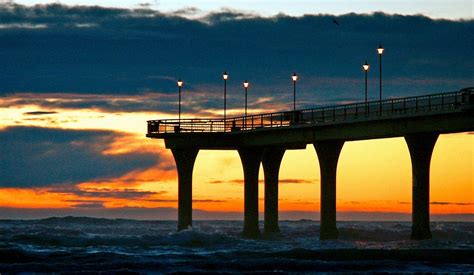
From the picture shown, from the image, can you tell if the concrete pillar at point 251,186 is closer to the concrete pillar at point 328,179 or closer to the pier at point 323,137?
the pier at point 323,137

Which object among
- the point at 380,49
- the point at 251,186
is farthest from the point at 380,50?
the point at 251,186

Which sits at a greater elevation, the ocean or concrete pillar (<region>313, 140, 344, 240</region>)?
concrete pillar (<region>313, 140, 344, 240</region>)

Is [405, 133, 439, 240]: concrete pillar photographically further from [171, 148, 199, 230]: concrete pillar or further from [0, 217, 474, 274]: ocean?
[171, 148, 199, 230]: concrete pillar

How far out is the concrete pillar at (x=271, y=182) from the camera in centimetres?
12738

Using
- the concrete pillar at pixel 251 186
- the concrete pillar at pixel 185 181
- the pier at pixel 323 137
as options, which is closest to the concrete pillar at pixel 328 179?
the pier at pixel 323 137

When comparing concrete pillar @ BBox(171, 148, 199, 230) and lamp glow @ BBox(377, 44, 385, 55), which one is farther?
concrete pillar @ BBox(171, 148, 199, 230)

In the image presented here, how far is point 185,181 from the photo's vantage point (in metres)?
122

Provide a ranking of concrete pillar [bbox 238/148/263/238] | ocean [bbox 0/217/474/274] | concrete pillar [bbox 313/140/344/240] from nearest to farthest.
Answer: ocean [bbox 0/217/474/274]
concrete pillar [bbox 313/140/344/240]
concrete pillar [bbox 238/148/263/238]

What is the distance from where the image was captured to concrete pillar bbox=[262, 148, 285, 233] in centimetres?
12738

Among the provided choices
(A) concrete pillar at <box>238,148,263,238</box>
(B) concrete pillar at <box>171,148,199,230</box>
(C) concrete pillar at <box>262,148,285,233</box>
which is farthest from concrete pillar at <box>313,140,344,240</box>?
(C) concrete pillar at <box>262,148,285,233</box>

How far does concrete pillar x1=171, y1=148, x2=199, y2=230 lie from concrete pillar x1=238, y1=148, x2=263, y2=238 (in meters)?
4.65

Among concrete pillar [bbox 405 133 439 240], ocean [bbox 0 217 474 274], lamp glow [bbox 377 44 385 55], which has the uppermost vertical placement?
lamp glow [bbox 377 44 385 55]

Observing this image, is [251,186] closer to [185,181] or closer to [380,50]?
[185,181]

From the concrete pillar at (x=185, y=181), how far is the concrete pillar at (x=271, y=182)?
8502 millimetres
